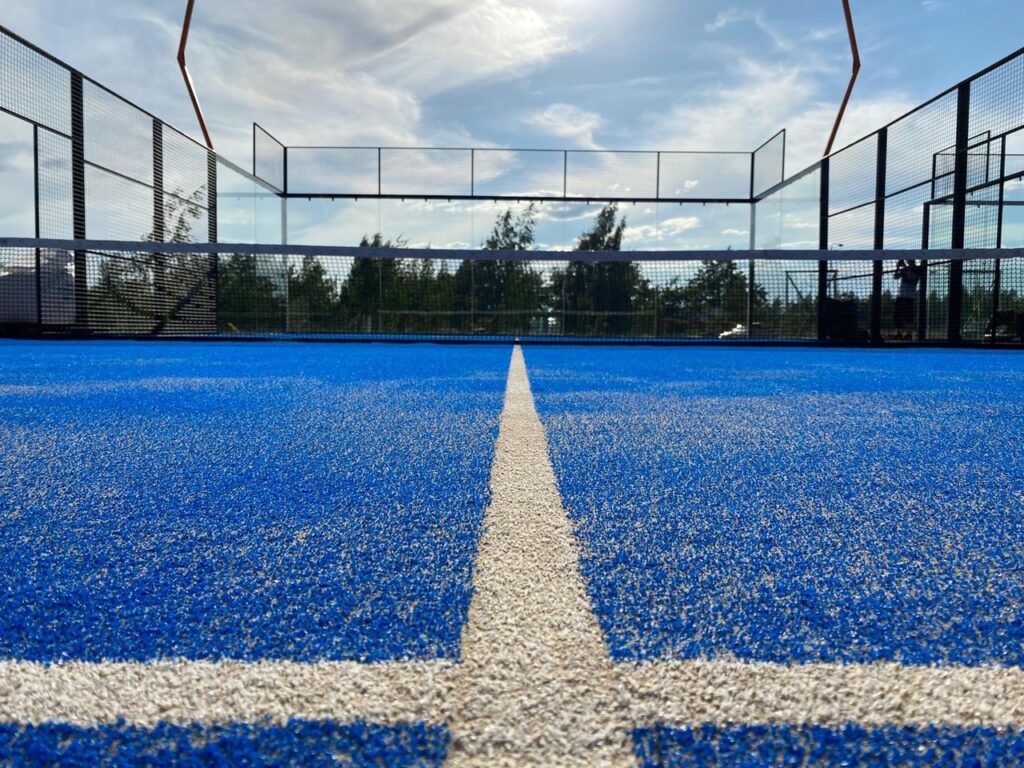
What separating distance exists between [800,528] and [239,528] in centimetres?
107

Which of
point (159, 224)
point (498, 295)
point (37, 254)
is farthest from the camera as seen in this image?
point (159, 224)

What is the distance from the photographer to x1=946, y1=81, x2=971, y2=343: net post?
10029 millimetres

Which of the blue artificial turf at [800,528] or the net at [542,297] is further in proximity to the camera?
the net at [542,297]

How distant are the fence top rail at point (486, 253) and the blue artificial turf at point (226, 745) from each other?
9.46 metres

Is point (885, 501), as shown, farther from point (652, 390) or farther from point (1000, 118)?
point (1000, 118)

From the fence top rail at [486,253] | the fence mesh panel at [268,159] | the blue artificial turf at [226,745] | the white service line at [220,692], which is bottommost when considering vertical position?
the blue artificial turf at [226,745]

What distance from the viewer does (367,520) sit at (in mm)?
1354

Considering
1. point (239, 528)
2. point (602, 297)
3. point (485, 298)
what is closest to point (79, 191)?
point (485, 298)

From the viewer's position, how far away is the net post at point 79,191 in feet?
32.8

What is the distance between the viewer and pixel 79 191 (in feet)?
33.5

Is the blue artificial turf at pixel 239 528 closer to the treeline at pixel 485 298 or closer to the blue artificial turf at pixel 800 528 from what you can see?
the blue artificial turf at pixel 800 528

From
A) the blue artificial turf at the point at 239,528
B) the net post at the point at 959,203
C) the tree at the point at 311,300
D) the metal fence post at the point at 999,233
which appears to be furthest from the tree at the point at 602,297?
the blue artificial turf at the point at 239,528

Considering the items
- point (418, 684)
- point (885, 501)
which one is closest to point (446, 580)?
point (418, 684)

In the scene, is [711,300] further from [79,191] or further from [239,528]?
[239,528]
